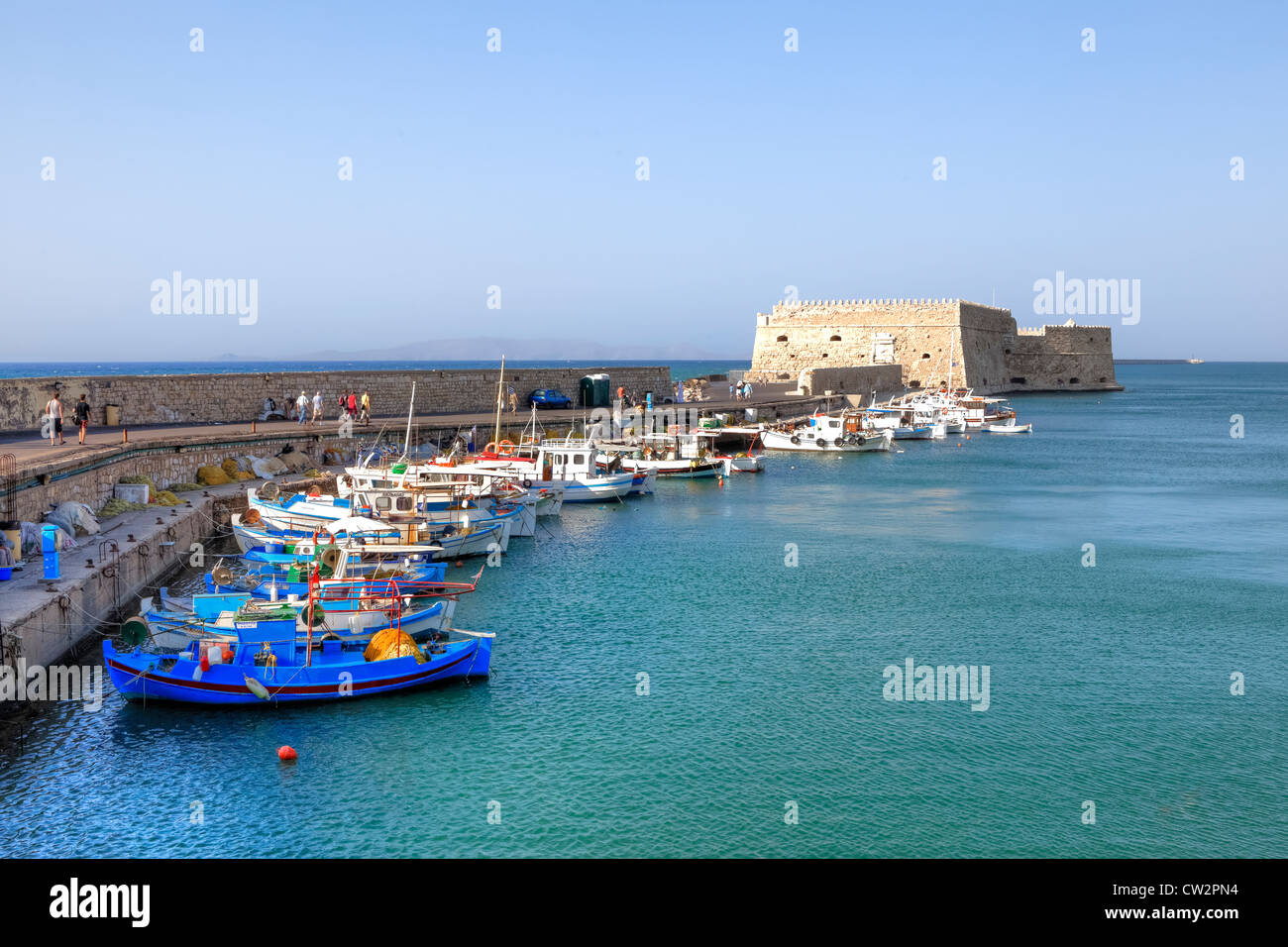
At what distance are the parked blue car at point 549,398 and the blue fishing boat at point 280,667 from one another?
2565cm

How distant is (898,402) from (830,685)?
1903 inches

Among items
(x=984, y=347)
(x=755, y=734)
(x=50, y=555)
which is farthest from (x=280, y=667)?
(x=984, y=347)

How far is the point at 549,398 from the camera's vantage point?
38.3m

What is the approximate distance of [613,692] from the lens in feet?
40.4

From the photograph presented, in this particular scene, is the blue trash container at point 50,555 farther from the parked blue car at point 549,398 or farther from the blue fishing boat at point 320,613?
the parked blue car at point 549,398

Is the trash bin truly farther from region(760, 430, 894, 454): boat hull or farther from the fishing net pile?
region(760, 430, 894, 454): boat hull

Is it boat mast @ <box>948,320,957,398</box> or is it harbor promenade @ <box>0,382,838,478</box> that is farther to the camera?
boat mast @ <box>948,320,957,398</box>

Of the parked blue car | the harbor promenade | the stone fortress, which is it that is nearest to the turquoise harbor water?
the harbor promenade

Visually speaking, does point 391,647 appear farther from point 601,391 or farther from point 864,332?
point 864,332

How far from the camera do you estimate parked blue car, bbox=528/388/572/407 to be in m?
38.0

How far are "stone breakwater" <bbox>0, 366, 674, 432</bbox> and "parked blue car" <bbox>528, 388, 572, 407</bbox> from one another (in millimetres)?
390

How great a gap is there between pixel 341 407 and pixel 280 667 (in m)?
19.5
